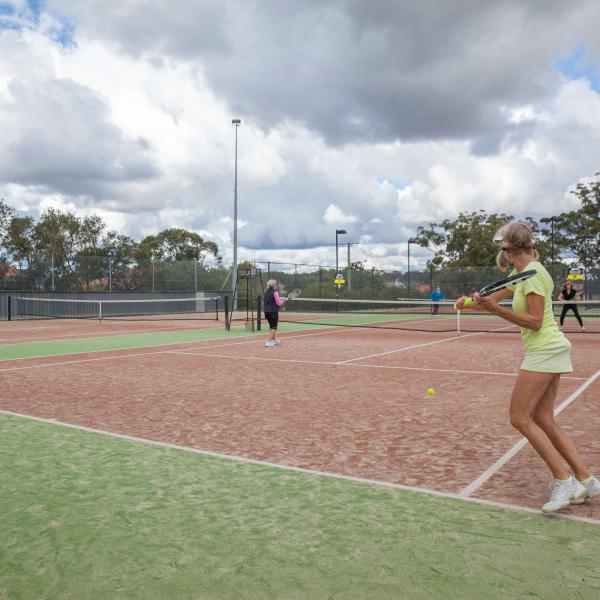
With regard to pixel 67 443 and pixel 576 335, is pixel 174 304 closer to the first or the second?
pixel 576 335

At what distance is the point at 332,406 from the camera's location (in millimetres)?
6488

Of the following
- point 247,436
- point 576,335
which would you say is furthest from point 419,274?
point 247,436

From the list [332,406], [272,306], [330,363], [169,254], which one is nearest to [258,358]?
[330,363]

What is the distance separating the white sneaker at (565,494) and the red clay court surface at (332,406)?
0.09m

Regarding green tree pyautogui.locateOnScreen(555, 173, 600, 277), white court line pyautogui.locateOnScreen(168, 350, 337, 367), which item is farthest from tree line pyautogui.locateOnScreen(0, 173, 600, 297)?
white court line pyautogui.locateOnScreen(168, 350, 337, 367)

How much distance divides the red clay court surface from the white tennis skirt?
79 centimetres

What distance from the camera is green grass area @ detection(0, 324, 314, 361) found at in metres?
12.1

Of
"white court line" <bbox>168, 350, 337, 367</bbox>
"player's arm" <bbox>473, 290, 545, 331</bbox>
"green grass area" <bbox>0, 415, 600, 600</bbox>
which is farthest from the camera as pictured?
"white court line" <bbox>168, 350, 337, 367</bbox>

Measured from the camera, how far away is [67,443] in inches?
195

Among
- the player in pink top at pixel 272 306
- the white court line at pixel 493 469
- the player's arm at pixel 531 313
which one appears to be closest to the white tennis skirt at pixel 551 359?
the player's arm at pixel 531 313

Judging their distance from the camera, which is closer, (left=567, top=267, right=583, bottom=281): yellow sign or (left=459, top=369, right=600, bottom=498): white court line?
(left=459, top=369, right=600, bottom=498): white court line

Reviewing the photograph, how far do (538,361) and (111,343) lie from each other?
12.1 meters

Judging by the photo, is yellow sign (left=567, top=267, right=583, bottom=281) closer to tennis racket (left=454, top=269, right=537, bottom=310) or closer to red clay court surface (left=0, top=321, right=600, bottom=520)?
red clay court surface (left=0, top=321, right=600, bottom=520)

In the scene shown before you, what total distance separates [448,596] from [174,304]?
31512mm
